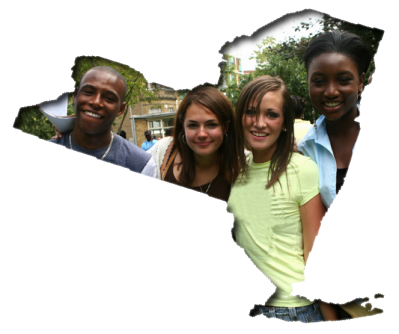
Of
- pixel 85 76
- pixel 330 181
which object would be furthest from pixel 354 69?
pixel 85 76

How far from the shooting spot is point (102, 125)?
1541 mm

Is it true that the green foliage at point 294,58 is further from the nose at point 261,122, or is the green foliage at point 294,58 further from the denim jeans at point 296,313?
the denim jeans at point 296,313

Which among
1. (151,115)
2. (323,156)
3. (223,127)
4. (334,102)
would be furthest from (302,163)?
(151,115)

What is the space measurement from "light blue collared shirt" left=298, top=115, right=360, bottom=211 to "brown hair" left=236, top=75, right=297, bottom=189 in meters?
0.10

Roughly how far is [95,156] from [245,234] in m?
0.95

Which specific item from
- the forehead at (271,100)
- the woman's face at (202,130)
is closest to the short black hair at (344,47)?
the forehead at (271,100)

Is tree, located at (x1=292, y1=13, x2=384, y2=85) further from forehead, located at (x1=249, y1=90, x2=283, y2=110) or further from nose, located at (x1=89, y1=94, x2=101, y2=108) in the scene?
nose, located at (x1=89, y1=94, x2=101, y2=108)

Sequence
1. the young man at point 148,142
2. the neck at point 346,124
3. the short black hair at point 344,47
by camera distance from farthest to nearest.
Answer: the young man at point 148,142, the neck at point 346,124, the short black hair at point 344,47

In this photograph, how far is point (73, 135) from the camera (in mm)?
1637

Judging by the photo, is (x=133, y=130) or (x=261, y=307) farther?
(x=133, y=130)

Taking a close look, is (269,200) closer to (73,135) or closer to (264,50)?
(264,50)

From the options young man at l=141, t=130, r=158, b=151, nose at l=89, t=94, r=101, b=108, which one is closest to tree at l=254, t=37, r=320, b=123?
young man at l=141, t=130, r=158, b=151

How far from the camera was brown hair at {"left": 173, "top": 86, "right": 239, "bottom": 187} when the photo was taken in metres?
1.57

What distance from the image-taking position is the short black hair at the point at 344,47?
1.34 m
